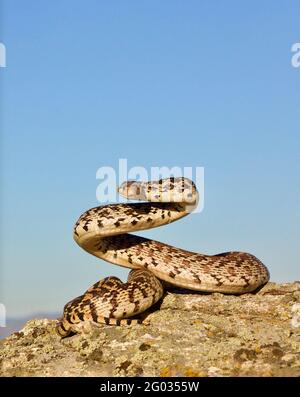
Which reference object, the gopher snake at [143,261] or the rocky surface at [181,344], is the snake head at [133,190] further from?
the rocky surface at [181,344]

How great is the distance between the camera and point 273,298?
12.8 metres

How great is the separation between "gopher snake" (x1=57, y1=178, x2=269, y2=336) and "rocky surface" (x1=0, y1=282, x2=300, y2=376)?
12.6 inches

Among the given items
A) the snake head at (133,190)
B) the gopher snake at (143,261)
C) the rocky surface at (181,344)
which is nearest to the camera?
the rocky surface at (181,344)

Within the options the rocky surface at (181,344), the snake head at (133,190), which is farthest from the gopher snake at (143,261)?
the rocky surface at (181,344)

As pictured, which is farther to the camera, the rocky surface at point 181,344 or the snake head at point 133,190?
the snake head at point 133,190

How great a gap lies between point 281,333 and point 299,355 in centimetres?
109

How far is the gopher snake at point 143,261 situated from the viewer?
11531 mm

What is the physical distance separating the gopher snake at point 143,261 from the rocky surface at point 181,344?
0.32 metres

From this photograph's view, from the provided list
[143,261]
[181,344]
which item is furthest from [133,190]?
[181,344]

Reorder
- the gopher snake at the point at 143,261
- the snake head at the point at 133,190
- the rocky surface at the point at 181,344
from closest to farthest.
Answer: the rocky surface at the point at 181,344 < the gopher snake at the point at 143,261 < the snake head at the point at 133,190

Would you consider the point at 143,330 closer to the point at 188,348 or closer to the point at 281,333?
the point at 188,348

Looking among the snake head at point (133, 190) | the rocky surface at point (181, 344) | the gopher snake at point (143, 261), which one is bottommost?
Result: the rocky surface at point (181, 344)

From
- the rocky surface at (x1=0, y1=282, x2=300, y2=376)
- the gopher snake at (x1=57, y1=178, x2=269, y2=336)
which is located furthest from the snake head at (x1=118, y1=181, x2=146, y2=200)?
the rocky surface at (x1=0, y1=282, x2=300, y2=376)
